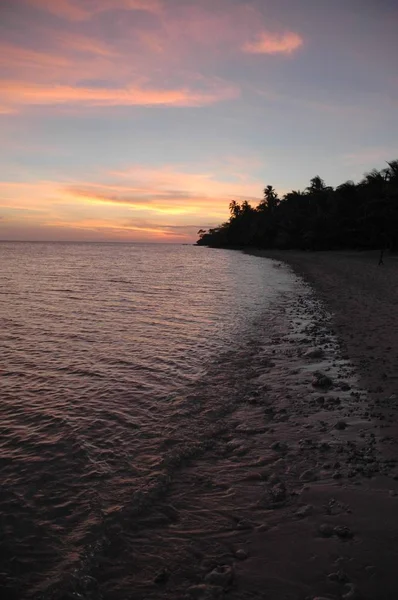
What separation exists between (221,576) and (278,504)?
1.46m

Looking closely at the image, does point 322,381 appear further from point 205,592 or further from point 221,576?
point 205,592

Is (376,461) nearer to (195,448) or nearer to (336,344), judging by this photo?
(195,448)

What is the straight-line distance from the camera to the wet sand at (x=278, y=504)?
12.7ft

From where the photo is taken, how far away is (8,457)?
21.3ft

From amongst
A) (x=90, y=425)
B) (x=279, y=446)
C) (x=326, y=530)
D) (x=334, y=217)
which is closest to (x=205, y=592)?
(x=326, y=530)

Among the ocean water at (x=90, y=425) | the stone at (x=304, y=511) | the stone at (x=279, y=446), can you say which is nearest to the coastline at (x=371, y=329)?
the stone at (x=279, y=446)

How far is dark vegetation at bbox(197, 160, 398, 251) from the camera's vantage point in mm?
60219

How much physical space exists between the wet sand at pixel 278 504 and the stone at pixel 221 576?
1 centimetres

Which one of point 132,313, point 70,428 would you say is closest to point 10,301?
point 132,313

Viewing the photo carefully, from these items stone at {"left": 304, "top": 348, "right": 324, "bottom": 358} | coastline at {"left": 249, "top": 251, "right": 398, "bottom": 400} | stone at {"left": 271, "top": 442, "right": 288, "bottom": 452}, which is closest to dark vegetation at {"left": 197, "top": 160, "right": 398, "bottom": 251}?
coastline at {"left": 249, "top": 251, "right": 398, "bottom": 400}

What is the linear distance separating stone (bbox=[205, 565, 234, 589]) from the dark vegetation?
47.0 metres

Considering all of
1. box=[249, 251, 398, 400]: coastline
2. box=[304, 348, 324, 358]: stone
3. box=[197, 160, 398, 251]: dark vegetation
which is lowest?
box=[304, 348, 324, 358]: stone

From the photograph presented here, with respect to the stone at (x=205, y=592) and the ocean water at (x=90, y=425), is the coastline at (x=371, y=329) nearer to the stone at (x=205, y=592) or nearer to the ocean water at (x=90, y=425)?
the ocean water at (x=90, y=425)

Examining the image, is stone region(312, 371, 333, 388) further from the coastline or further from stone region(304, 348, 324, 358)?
stone region(304, 348, 324, 358)
